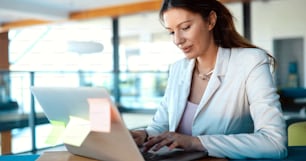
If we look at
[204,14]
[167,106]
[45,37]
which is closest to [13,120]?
[167,106]

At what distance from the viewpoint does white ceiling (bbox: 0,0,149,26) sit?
7344mm

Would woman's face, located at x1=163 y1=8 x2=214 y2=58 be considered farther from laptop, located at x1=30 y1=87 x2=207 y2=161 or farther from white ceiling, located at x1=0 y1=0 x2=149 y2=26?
white ceiling, located at x1=0 y1=0 x2=149 y2=26

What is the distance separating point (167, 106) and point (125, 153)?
2.05 ft

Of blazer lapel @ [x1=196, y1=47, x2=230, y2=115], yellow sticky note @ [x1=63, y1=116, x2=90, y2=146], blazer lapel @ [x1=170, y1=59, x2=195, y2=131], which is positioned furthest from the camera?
blazer lapel @ [x1=170, y1=59, x2=195, y2=131]

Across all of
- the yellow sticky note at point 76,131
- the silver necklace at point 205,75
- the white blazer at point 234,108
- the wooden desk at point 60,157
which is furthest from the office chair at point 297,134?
the yellow sticky note at point 76,131

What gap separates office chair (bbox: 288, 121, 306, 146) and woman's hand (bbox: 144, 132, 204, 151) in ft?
1.93

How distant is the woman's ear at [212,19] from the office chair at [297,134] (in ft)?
1.58

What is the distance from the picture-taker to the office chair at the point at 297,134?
54.4 inches

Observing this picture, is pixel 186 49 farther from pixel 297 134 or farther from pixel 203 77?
pixel 297 134

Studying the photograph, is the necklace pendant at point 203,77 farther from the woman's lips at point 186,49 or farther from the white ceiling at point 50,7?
the white ceiling at point 50,7

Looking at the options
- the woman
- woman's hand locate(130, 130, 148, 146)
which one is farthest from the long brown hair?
woman's hand locate(130, 130, 148, 146)

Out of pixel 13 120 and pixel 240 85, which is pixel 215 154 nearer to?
pixel 240 85

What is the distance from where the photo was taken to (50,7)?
7926 millimetres

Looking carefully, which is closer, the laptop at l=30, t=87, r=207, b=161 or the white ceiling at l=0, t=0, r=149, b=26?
the laptop at l=30, t=87, r=207, b=161
